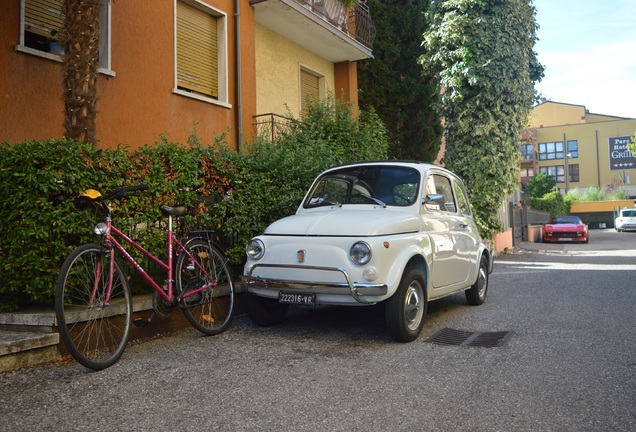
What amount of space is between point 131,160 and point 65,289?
63.2 inches

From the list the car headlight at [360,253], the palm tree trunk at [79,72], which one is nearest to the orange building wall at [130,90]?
the palm tree trunk at [79,72]

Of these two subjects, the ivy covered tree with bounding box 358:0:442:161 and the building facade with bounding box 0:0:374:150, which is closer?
the building facade with bounding box 0:0:374:150

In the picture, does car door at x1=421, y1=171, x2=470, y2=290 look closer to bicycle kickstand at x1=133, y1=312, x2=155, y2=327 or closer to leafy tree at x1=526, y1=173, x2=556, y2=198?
bicycle kickstand at x1=133, y1=312, x2=155, y2=327

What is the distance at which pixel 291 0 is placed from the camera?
41.3ft

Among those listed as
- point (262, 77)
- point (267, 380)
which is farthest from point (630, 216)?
point (267, 380)

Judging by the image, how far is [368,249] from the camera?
15.8 ft

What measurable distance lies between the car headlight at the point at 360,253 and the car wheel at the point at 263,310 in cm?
137

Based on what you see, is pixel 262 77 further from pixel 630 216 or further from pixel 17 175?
pixel 630 216

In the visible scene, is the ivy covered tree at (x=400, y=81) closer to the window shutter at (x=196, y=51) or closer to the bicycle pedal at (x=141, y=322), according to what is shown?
the window shutter at (x=196, y=51)

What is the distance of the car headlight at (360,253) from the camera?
4.80 metres

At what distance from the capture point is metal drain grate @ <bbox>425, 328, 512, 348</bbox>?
5.08 meters

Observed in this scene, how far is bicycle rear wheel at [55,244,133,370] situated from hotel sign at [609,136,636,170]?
79709 millimetres

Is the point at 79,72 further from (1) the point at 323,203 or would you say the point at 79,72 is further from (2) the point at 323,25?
(2) the point at 323,25

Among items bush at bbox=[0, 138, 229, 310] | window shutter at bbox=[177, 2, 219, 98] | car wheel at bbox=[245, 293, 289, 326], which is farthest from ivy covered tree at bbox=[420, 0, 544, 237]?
bush at bbox=[0, 138, 229, 310]
